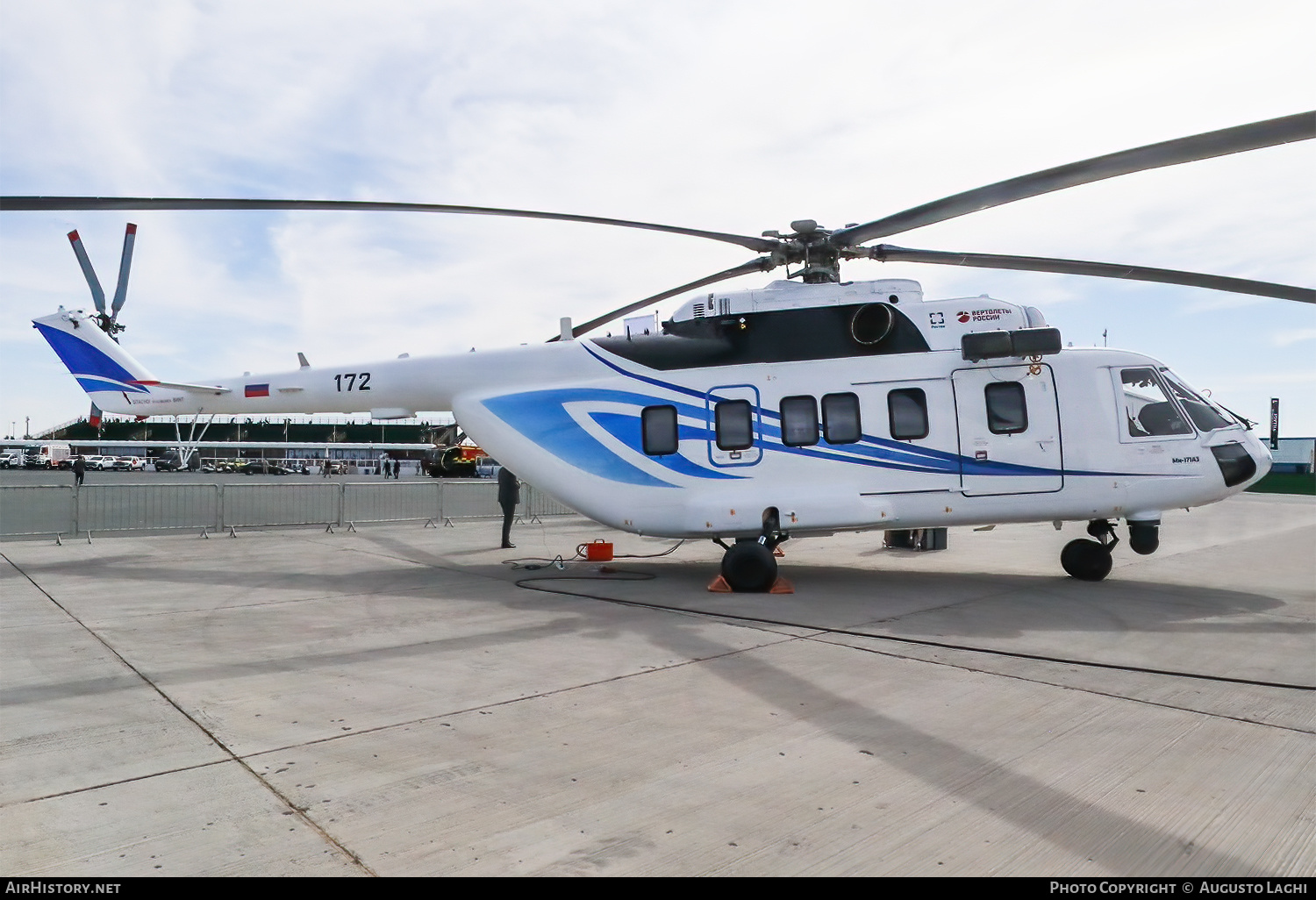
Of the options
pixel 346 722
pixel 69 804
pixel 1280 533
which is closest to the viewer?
pixel 69 804

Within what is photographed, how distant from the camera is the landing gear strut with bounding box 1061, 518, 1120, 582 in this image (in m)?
10.0

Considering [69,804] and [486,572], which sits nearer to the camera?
[69,804]

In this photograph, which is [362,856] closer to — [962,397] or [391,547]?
[962,397]

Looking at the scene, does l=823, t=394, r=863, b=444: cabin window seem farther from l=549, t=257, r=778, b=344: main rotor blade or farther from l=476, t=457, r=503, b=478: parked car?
l=476, t=457, r=503, b=478: parked car

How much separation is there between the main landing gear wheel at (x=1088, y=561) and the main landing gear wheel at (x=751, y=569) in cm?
390

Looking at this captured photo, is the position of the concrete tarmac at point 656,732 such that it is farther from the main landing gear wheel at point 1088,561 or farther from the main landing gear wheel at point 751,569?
the main landing gear wheel at point 1088,561

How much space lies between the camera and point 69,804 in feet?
11.5

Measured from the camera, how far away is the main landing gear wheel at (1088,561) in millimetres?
10039

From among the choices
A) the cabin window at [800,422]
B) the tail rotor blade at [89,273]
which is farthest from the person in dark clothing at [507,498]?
the tail rotor blade at [89,273]

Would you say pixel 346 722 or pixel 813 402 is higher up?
pixel 813 402

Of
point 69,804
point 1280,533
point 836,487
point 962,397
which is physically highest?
point 962,397

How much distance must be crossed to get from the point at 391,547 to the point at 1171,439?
38.6 feet
